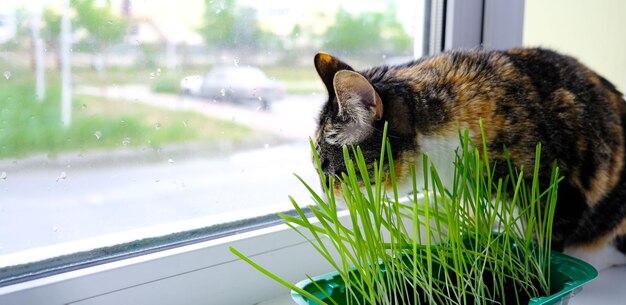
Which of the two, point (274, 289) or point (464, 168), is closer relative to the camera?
point (464, 168)

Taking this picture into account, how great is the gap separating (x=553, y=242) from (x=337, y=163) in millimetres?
344

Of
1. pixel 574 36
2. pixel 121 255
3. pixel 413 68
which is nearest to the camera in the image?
pixel 121 255

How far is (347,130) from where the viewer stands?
2.66ft

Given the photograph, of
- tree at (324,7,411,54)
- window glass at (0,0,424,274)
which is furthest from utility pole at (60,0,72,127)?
tree at (324,7,411,54)

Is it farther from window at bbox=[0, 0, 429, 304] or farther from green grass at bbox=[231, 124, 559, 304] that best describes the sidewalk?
green grass at bbox=[231, 124, 559, 304]

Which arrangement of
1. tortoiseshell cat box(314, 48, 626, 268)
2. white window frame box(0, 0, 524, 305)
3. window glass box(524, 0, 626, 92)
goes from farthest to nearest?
window glass box(524, 0, 626, 92) → tortoiseshell cat box(314, 48, 626, 268) → white window frame box(0, 0, 524, 305)

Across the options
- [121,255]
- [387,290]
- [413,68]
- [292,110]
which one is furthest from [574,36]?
[121,255]

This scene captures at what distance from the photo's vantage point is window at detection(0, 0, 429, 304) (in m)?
0.70

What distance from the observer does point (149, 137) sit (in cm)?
82

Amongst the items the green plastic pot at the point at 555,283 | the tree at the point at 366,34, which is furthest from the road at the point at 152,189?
the green plastic pot at the point at 555,283

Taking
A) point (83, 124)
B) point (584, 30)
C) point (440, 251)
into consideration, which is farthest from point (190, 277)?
point (584, 30)

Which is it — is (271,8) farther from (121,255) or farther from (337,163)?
(121,255)

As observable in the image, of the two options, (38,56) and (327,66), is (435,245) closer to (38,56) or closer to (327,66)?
(327,66)

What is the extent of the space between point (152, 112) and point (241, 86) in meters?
0.15
